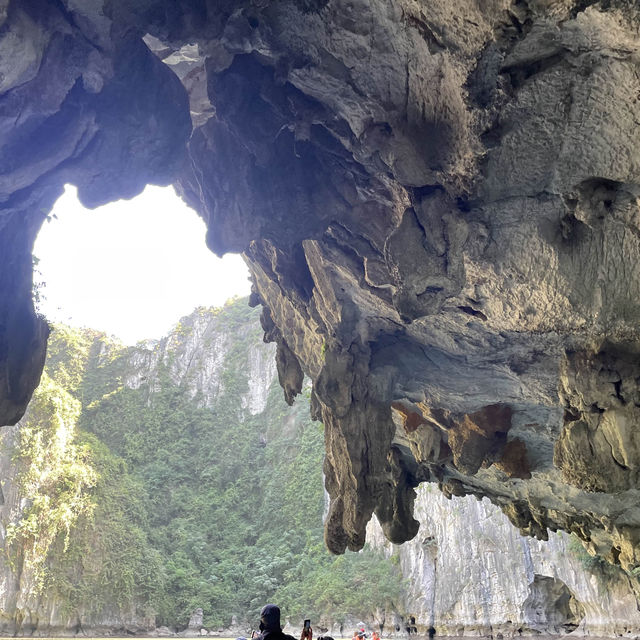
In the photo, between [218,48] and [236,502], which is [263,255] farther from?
[236,502]

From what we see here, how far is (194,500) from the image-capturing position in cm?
3612

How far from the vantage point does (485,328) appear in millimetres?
8180

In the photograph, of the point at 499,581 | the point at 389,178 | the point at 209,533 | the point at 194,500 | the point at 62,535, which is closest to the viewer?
the point at 389,178

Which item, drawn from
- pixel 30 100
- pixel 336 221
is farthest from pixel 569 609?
pixel 30 100

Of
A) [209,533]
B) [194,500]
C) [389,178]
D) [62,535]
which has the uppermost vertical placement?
[389,178]

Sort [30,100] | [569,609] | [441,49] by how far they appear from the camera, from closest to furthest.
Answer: [441,49] < [30,100] < [569,609]

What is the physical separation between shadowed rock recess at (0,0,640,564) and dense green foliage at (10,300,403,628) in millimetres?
23265

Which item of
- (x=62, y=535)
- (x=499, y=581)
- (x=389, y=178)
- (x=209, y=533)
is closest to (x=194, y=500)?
(x=209, y=533)

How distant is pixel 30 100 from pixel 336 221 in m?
4.47

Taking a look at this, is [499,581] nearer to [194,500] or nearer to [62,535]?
[194,500]

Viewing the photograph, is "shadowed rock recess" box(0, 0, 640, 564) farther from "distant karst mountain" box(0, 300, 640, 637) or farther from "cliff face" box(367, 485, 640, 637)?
"distant karst mountain" box(0, 300, 640, 637)

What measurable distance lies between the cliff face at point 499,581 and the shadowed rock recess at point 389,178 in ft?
44.9

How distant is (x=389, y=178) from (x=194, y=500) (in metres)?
33.6

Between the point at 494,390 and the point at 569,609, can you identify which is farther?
the point at 569,609
